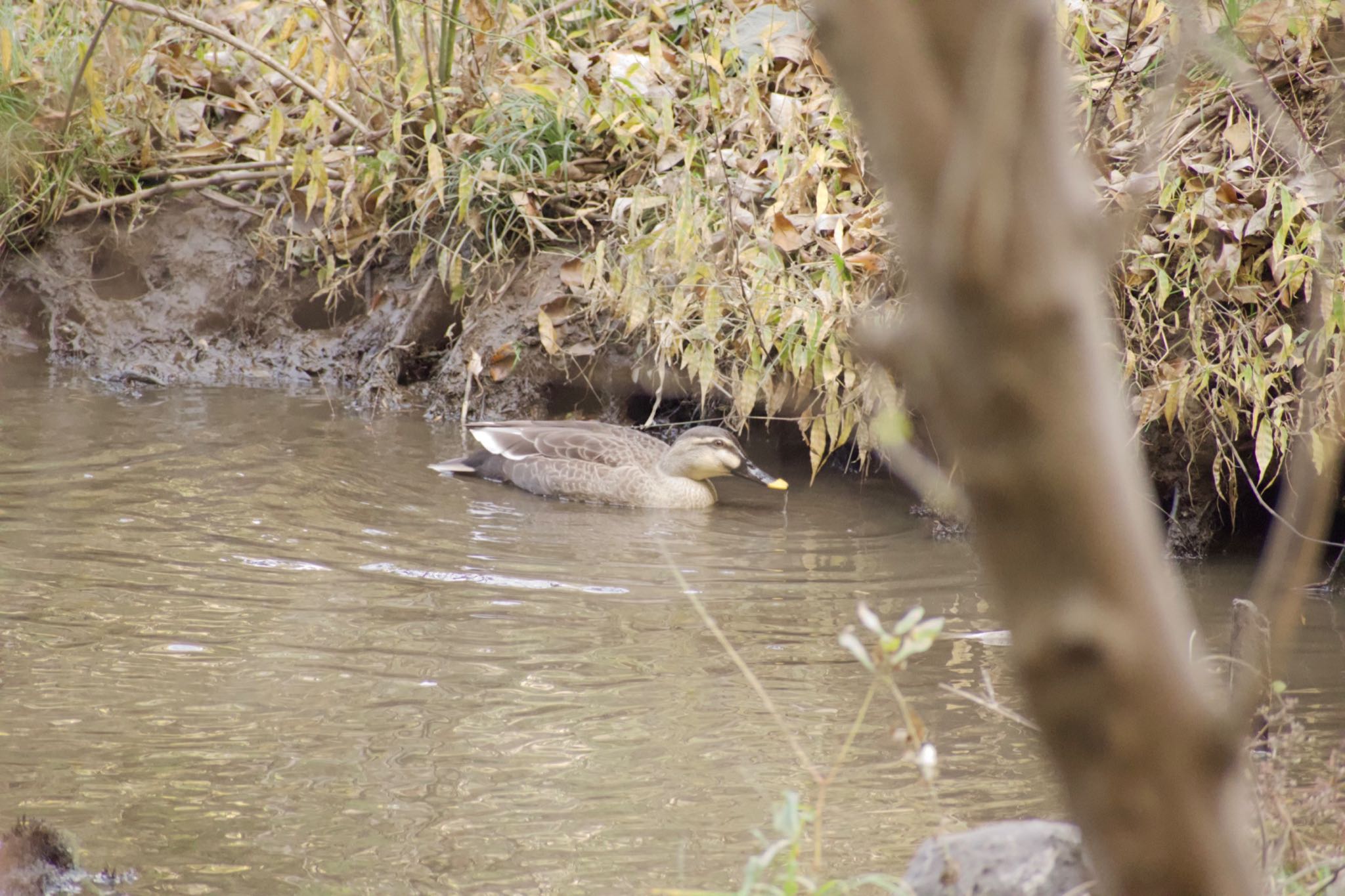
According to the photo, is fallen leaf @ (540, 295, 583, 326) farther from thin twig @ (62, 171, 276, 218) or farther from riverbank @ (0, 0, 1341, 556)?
thin twig @ (62, 171, 276, 218)

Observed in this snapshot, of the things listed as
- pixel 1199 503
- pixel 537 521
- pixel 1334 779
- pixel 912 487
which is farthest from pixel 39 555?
pixel 1199 503

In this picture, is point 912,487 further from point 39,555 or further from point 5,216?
point 5,216

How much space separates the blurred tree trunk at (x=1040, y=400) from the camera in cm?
72

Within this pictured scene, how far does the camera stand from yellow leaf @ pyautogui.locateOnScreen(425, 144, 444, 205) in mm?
8023

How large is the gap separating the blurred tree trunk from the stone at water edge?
1.77m

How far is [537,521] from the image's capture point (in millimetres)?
6598

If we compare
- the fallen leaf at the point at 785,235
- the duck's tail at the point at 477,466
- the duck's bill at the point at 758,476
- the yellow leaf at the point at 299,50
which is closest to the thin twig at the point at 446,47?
the yellow leaf at the point at 299,50

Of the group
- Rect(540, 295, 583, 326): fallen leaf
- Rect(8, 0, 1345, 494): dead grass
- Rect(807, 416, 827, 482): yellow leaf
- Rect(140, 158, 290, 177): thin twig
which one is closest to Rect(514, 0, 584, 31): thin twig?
Rect(8, 0, 1345, 494): dead grass

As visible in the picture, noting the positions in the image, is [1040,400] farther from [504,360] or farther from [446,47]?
[446,47]

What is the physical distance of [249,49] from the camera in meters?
7.76

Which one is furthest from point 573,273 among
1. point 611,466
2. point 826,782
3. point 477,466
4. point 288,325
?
point 826,782

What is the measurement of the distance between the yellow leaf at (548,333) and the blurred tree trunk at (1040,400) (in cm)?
715

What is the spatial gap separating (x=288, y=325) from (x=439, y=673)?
5.51 metres

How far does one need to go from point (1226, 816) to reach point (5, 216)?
9.53m
